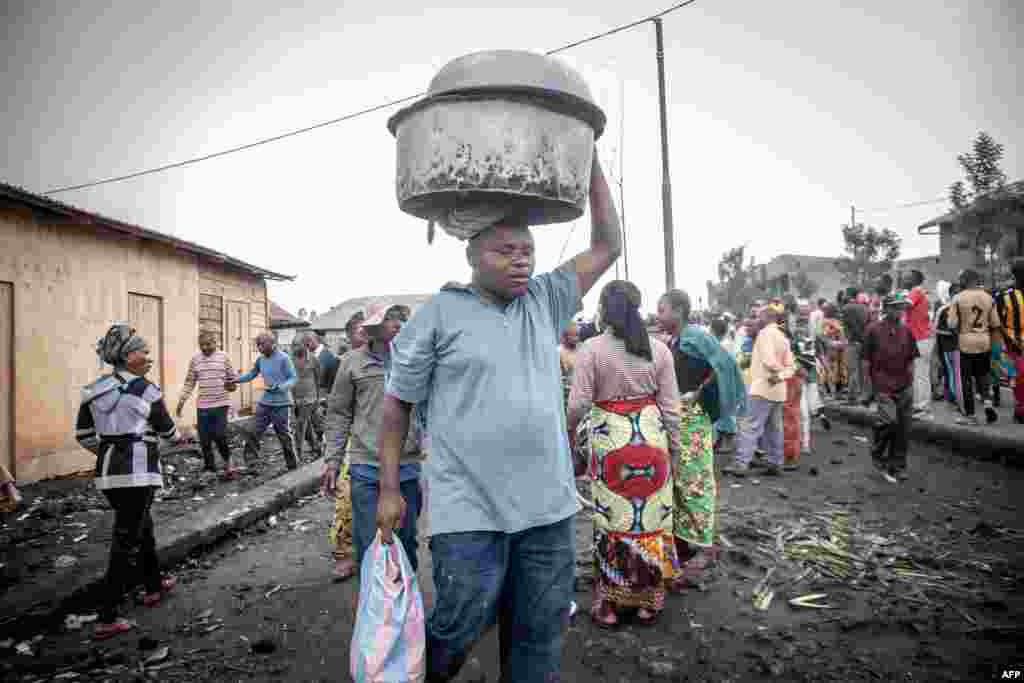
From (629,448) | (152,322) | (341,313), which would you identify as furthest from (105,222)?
(341,313)

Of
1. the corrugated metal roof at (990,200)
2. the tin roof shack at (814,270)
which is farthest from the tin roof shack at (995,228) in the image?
the tin roof shack at (814,270)

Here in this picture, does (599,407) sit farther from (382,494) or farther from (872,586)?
(872,586)

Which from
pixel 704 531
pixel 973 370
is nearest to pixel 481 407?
pixel 704 531

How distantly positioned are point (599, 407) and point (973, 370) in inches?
295

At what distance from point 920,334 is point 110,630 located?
36.7 ft

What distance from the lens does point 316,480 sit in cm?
787

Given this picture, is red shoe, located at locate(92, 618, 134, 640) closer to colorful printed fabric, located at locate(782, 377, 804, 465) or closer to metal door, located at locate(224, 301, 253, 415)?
colorful printed fabric, located at locate(782, 377, 804, 465)

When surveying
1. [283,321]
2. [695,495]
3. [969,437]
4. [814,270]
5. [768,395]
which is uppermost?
[814,270]

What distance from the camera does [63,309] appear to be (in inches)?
355

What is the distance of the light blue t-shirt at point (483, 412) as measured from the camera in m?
1.85

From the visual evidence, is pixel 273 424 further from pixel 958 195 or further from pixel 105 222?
pixel 958 195

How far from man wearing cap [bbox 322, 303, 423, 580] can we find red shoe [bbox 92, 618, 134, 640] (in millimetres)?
1494

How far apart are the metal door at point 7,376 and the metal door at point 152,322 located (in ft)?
8.03

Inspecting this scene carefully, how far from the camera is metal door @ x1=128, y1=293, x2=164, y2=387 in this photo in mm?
10781
